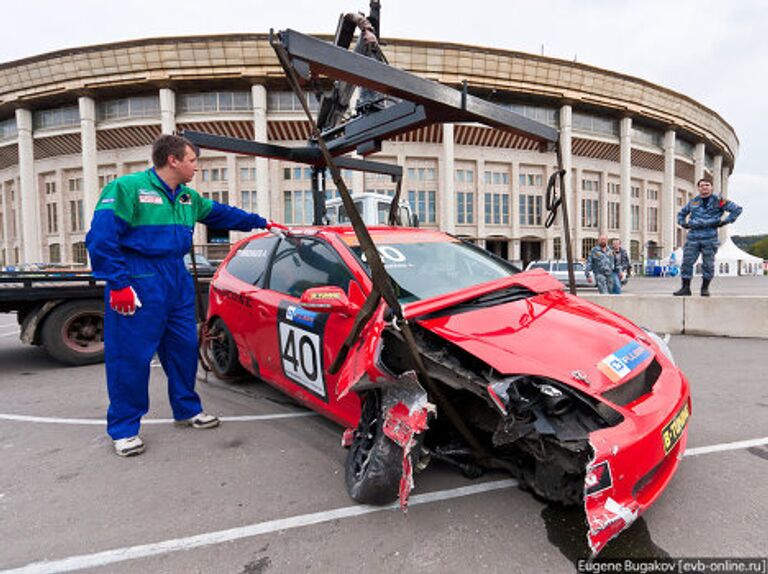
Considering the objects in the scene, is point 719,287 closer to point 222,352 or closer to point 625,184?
point 222,352

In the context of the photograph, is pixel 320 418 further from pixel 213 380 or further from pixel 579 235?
pixel 579 235

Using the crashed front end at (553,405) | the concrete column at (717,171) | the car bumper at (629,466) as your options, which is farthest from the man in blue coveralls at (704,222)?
the concrete column at (717,171)

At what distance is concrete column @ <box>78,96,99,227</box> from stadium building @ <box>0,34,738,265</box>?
10 cm

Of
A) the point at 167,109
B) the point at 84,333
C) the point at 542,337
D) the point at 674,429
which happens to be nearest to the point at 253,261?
the point at 542,337

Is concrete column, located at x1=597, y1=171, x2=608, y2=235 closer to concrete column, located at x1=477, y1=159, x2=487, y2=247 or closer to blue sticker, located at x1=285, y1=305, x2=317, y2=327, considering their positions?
concrete column, located at x1=477, y1=159, x2=487, y2=247

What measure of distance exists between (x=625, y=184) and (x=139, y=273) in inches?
1745

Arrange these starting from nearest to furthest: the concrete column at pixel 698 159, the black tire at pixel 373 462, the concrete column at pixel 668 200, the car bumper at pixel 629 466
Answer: the car bumper at pixel 629 466 → the black tire at pixel 373 462 → the concrete column at pixel 668 200 → the concrete column at pixel 698 159

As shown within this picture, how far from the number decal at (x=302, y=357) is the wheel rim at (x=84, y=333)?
3.61m

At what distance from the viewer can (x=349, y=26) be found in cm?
356

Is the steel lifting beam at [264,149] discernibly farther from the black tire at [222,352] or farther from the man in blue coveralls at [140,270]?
the black tire at [222,352]

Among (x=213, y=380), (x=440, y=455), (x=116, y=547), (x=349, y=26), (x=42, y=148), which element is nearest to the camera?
(x=116, y=547)

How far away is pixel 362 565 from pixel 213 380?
127 inches

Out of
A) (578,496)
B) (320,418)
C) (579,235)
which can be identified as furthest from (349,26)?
(579,235)

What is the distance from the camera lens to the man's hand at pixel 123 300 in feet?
8.25
